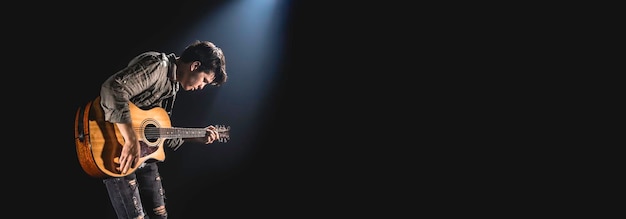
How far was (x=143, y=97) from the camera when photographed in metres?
1.75

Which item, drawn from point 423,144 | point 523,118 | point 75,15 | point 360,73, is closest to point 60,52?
point 75,15

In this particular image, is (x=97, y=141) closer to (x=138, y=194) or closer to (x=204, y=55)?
(x=138, y=194)

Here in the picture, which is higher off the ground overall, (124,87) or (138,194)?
(124,87)

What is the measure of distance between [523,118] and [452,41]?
688mm

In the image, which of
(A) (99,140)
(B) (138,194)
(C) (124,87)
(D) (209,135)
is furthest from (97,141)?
(D) (209,135)

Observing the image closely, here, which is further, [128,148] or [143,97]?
[143,97]

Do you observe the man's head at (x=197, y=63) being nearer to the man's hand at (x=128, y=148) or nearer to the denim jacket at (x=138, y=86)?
the denim jacket at (x=138, y=86)

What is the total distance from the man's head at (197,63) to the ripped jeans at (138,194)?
1.55ft

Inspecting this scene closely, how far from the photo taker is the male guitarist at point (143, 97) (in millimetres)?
1490

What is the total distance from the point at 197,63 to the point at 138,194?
0.70 m

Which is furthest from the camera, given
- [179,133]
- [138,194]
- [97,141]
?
[179,133]

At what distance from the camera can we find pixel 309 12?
9.11 ft

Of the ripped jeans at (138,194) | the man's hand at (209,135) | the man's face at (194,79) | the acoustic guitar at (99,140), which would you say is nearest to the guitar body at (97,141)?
the acoustic guitar at (99,140)

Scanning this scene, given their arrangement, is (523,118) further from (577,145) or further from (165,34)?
(165,34)
